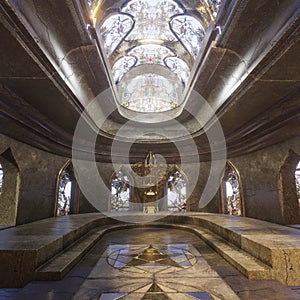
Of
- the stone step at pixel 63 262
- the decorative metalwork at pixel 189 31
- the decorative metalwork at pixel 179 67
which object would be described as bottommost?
the stone step at pixel 63 262

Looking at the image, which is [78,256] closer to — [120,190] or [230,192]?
[120,190]

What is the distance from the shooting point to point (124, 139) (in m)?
8.09

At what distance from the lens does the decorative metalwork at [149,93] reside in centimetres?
898

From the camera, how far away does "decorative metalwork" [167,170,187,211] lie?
29.9ft

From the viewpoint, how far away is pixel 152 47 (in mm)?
7145

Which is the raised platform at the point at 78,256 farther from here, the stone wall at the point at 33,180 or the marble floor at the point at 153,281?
the stone wall at the point at 33,180

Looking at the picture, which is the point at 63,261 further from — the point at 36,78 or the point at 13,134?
the point at 13,134

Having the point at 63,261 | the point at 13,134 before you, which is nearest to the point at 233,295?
the point at 63,261

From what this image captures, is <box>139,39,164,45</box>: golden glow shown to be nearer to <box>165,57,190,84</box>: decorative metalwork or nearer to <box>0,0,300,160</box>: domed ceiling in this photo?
<box>0,0,300,160</box>: domed ceiling

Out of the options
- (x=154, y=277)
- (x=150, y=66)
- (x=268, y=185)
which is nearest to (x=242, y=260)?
(x=154, y=277)

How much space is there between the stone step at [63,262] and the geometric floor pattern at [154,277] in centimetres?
31

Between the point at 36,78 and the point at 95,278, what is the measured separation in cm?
306

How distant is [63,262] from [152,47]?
21.8 ft

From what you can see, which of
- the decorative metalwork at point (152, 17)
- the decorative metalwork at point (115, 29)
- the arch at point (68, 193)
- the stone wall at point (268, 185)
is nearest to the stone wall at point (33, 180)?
the arch at point (68, 193)
